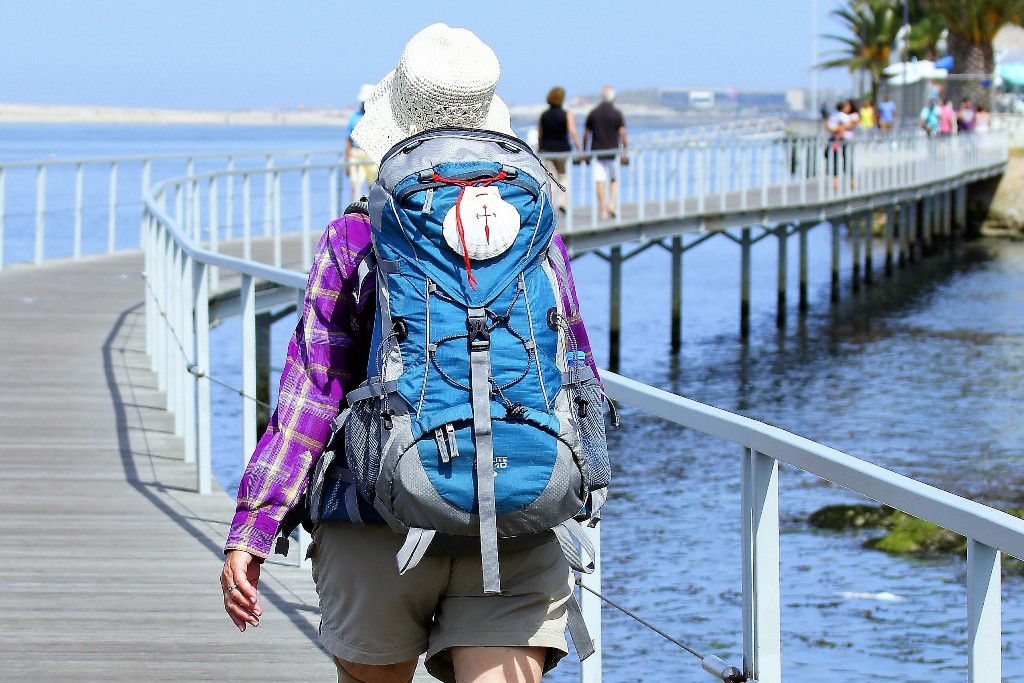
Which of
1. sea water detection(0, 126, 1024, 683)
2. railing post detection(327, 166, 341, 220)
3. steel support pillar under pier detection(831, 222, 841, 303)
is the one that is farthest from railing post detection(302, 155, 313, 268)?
steel support pillar under pier detection(831, 222, 841, 303)

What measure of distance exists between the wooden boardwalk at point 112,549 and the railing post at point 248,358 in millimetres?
342

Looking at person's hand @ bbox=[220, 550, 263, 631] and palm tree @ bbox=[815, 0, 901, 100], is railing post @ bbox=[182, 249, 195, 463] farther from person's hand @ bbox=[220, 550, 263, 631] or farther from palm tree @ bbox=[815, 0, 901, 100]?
palm tree @ bbox=[815, 0, 901, 100]

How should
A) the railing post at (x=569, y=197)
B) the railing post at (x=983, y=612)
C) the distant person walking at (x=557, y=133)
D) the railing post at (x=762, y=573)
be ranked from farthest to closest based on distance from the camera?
the distant person walking at (x=557, y=133), the railing post at (x=569, y=197), the railing post at (x=762, y=573), the railing post at (x=983, y=612)

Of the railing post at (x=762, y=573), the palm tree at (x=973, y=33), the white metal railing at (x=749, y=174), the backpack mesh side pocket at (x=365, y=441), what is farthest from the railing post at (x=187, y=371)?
the palm tree at (x=973, y=33)

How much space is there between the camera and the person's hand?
89.7 inches

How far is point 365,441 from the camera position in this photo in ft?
6.97

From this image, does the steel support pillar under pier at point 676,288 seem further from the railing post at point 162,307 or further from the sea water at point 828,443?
the railing post at point 162,307

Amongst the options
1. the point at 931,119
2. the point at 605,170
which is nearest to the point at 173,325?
the point at 605,170

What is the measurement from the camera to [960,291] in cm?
3534

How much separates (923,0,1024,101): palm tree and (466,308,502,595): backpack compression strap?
4424 centimetres

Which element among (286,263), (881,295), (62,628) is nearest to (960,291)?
(881,295)

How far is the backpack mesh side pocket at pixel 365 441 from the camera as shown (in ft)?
6.88

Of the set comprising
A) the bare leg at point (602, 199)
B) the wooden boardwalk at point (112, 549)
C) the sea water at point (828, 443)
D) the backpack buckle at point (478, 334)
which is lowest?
the sea water at point (828, 443)

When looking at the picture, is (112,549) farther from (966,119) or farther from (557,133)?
(966,119)
